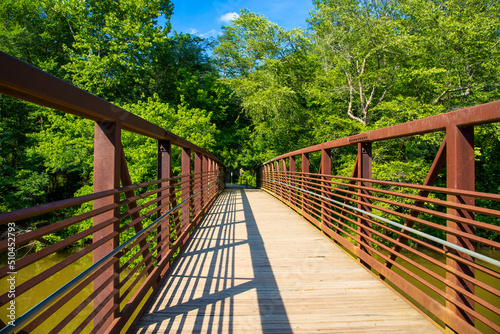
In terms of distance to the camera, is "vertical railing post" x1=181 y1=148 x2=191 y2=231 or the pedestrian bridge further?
"vertical railing post" x1=181 y1=148 x2=191 y2=231

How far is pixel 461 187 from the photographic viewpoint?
207cm

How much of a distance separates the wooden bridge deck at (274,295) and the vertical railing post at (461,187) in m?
0.32

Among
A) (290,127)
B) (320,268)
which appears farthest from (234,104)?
(320,268)

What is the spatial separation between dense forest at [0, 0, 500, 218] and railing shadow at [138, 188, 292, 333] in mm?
9464

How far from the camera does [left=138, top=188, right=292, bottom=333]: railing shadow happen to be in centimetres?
221

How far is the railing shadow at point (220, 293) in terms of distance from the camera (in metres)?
2.21

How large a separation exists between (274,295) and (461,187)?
1.70 m

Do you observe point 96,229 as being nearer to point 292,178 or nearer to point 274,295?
point 274,295

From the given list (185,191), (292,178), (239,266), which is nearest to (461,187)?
(239,266)

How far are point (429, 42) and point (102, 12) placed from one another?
59.2ft

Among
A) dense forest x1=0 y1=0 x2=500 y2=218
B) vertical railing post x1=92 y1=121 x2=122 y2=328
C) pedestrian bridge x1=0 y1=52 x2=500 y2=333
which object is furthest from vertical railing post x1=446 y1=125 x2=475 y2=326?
dense forest x1=0 y1=0 x2=500 y2=218

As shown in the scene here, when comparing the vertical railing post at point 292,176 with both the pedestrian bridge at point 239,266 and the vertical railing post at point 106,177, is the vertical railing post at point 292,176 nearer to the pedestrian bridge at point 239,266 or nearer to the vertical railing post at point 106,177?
the pedestrian bridge at point 239,266

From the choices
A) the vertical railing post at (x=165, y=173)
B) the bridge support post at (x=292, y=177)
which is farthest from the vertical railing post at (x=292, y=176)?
the vertical railing post at (x=165, y=173)

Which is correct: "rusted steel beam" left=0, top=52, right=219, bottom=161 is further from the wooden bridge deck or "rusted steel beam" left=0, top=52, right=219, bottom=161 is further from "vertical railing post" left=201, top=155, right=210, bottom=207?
"vertical railing post" left=201, top=155, right=210, bottom=207
